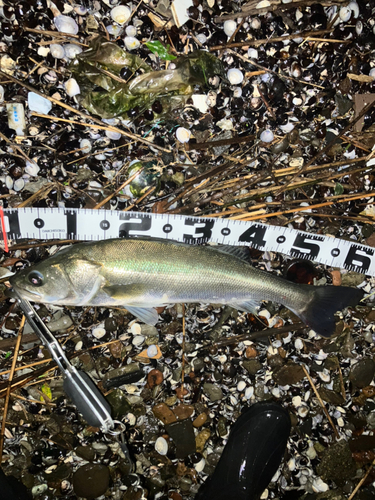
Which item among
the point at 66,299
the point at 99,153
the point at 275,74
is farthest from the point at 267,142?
the point at 66,299

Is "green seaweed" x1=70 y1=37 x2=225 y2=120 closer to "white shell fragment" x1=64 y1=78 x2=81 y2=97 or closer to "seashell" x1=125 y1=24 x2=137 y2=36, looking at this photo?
"white shell fragment" x1=64 y1=78 x2=81 y2=97

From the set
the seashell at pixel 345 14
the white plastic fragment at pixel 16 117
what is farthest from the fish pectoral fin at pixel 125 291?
the seashell at pixel 345 14

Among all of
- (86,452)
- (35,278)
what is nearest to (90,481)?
(86,452)

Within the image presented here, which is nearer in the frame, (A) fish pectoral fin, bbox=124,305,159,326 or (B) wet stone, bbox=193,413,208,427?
(A) fish pectoral fin, bbox=124,305,159,326

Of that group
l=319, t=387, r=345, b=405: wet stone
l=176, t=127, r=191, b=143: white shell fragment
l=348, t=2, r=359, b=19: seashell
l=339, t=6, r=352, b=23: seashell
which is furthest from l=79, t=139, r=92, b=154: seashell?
l=319, t=387, r=345, b=405: wet stone

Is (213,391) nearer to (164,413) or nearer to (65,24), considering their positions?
(164,413)

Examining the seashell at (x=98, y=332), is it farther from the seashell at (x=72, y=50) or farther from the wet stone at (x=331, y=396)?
the seashell at (x=72, y=50)
